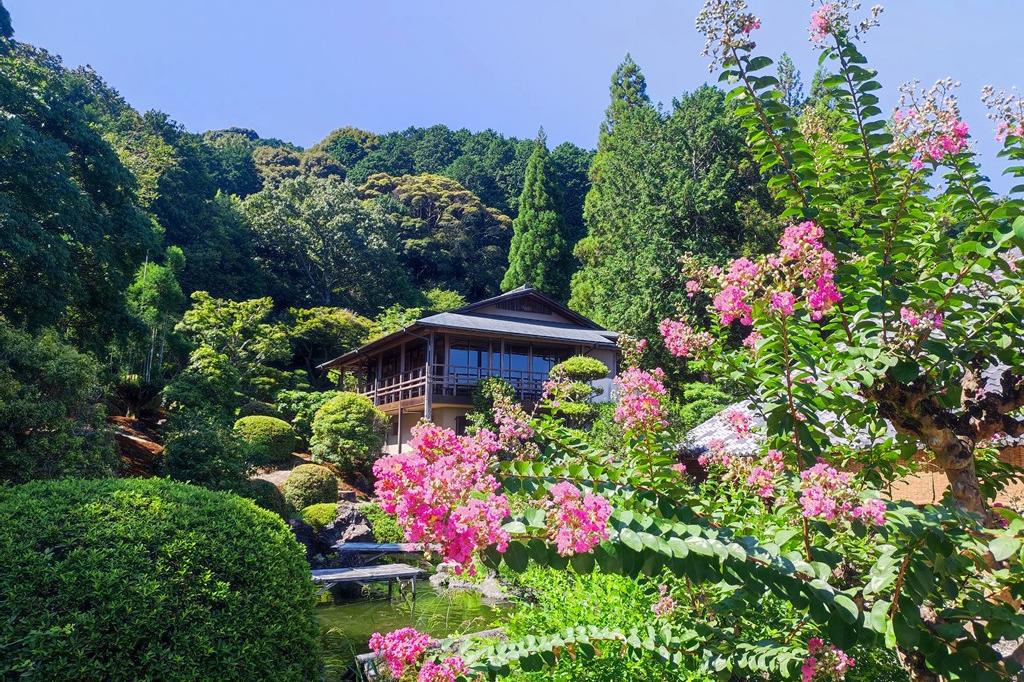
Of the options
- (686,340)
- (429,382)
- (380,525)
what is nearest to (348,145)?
(429,382)

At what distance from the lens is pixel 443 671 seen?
8.00 ft

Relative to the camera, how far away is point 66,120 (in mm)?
13117

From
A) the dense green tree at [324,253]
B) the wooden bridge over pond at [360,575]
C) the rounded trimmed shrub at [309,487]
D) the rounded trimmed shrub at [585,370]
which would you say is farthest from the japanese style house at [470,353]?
the dense green tree at [324,253]

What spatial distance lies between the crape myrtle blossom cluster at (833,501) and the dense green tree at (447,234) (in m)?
38.6

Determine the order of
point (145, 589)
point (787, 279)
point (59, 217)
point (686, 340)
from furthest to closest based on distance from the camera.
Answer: point (59, 217) → point (145, 589) → point (686, 340) → point (787, 279)

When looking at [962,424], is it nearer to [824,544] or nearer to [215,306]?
[824,544]

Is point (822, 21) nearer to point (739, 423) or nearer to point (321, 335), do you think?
point (739, 423)

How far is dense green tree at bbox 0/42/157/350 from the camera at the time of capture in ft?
35.8

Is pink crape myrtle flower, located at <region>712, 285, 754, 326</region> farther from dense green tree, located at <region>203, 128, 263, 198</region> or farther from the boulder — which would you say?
dense green tree, located at <region>203, 128, 263, 198</region>

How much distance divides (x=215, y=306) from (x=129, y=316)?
27.9 feet

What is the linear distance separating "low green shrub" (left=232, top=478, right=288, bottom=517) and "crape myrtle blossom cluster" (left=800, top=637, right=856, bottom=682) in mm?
10674

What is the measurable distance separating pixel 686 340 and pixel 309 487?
13554 millimetres

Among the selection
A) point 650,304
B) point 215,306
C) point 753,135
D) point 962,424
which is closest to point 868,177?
point 753,135

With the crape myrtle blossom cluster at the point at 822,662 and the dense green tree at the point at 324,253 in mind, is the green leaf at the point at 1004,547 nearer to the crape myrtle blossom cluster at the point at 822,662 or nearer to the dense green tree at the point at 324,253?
the crape myrtle blossom cluster at the point at 822,662
